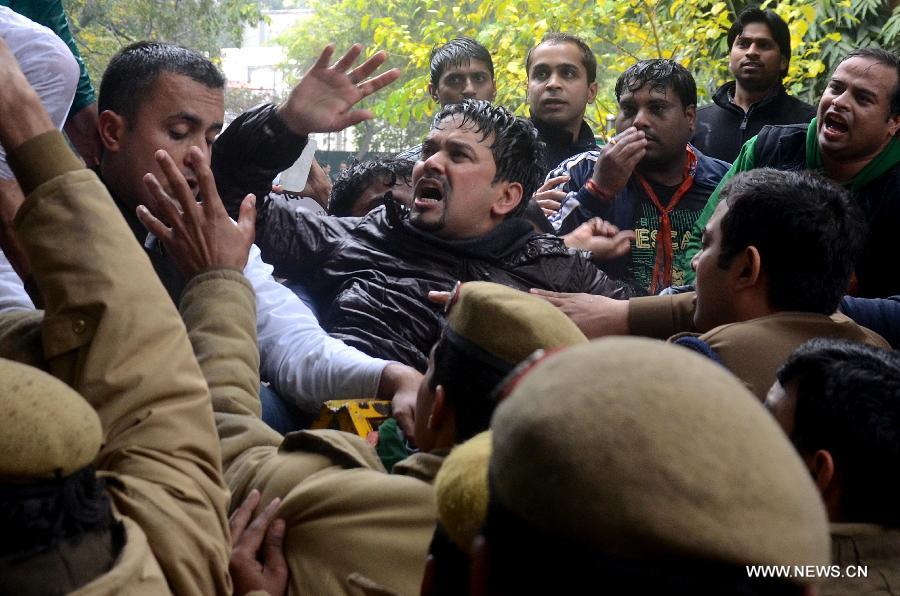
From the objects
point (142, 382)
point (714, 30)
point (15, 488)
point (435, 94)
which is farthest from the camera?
point (714, 30)

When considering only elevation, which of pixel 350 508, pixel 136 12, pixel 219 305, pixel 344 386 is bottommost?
pixel 136 12

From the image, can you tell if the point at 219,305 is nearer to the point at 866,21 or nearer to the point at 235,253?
the point at 235,253

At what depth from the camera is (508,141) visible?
4375 millimetres

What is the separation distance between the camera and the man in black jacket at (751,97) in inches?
242

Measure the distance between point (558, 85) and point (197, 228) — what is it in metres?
3.99

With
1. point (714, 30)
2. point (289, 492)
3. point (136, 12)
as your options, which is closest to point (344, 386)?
point (289, 492)

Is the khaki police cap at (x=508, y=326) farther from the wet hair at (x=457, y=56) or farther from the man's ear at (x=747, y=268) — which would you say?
the wet hair at (x=457, y=56)

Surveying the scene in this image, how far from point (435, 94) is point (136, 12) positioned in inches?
650

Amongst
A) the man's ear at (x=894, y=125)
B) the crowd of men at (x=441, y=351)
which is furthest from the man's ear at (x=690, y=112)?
the man's ear at (x=894, y=125)

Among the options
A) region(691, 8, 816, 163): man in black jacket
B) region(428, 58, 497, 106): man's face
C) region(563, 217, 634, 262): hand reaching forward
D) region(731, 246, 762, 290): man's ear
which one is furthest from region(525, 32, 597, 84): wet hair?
region(731, 246, 762, 290): man's ear

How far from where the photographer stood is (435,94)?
259 inches

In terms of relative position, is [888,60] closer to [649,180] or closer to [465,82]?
[649,180]

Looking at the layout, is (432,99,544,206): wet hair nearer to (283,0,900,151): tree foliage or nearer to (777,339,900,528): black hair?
(777,339,900,528): black hair
